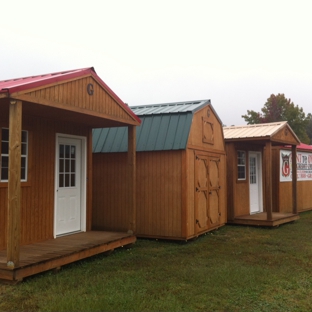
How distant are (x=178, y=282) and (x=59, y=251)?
1.88m

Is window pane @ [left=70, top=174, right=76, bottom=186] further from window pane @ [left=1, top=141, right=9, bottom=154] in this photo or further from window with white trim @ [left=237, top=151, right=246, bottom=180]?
window with white trim @ [left=237, top=151, right=246, bottom=180]

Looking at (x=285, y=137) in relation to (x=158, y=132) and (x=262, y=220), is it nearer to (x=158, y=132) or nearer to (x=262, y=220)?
(x=262, y=220)

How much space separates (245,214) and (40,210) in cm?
671

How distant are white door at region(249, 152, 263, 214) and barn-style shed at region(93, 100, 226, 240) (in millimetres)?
3076

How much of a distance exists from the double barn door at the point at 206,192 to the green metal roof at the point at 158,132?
0.74 metres

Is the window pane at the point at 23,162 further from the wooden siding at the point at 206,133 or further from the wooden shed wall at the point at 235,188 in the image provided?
the wooden shed wall at the point at 235,188

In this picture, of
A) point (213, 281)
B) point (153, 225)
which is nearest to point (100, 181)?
point (153, 225)

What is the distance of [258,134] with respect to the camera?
1036 cm

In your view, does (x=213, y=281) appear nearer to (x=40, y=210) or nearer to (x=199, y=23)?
(x=40, y=210)

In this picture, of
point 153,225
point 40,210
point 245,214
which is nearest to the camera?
point 40,210

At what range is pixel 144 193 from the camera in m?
8.54

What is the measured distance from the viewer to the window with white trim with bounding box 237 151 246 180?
37.3 ft

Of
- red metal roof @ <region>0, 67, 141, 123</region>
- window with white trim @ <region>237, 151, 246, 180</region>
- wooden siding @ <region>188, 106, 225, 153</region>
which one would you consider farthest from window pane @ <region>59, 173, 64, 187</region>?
window with white trim @ <region>237, 151, 246, 180</region>

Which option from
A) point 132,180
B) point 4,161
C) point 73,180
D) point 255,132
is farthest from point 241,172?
point 4,161
